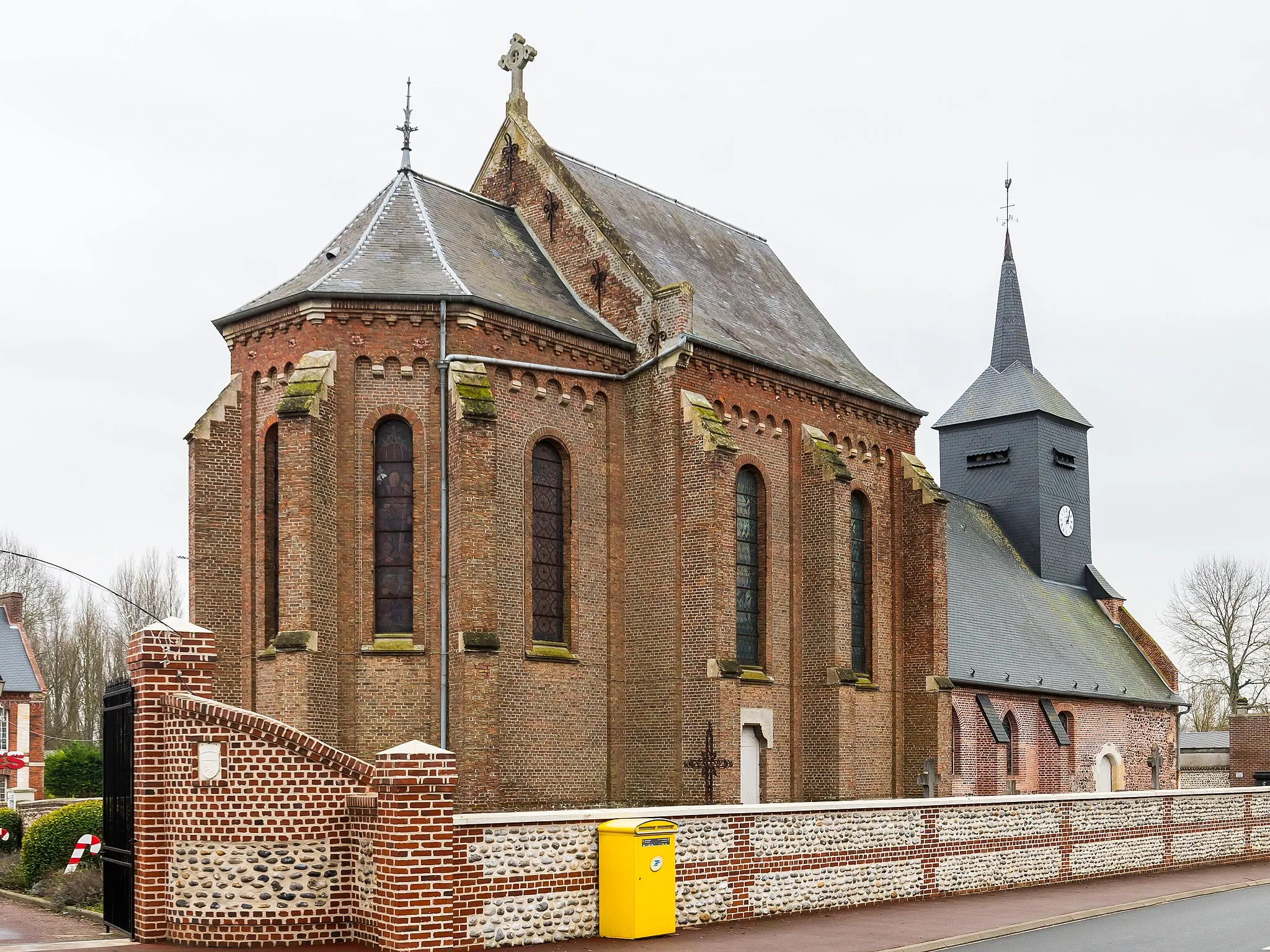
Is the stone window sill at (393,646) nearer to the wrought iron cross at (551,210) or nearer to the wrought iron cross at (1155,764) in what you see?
the wrought iron cross at (551,210)

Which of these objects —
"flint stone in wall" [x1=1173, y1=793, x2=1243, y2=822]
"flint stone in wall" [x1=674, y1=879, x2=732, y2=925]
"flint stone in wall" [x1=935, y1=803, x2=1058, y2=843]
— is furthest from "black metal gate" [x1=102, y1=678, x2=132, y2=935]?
"flint stone in wall" [x1=1173, y1=793, x2=1243, y2=822]

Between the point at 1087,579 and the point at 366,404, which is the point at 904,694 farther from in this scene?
the point at 1087,579

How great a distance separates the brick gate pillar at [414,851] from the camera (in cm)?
1377

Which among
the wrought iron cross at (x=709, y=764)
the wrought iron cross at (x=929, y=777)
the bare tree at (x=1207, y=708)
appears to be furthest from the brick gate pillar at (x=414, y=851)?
the bare tree at (x=1207, y=708)

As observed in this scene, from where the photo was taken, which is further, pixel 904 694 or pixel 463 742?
pixel 904 694

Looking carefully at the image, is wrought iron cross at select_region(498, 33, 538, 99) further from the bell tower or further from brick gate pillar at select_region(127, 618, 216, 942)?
the bell tower

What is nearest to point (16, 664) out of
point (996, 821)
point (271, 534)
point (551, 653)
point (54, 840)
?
point (54, 840)

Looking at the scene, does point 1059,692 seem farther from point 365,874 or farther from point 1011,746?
point 365,874

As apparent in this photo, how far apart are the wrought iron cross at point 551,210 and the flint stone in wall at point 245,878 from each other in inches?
661

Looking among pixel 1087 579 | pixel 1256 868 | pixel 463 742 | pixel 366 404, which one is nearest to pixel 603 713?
pixel 463 742

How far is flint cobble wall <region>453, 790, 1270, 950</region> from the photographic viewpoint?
14680mm

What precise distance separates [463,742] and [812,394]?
11.6 metres

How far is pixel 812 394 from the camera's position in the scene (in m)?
29.8

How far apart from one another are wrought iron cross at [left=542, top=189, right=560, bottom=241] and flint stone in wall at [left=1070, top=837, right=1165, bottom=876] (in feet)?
50.4
